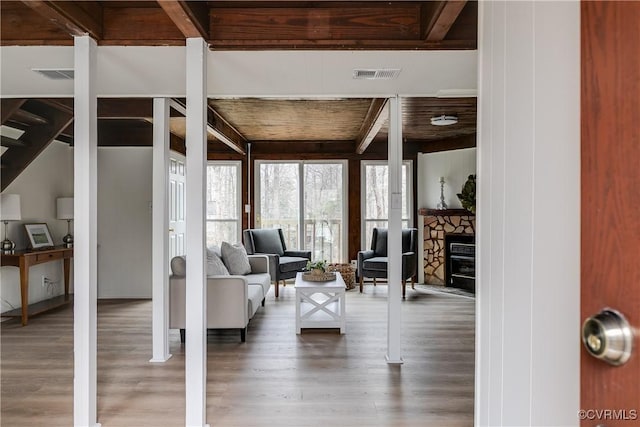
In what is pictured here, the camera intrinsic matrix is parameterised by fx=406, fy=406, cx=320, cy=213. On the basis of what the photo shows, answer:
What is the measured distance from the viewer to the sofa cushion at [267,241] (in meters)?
6.54

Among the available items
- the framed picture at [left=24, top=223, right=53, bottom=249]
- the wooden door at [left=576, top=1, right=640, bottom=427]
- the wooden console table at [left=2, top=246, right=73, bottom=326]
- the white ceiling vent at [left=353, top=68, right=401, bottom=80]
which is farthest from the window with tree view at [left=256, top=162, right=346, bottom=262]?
the wooden door at [left=576, top=1, right=640, bottom=427]

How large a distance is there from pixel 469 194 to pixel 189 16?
5.13 m

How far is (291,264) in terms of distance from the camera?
6.23 meters

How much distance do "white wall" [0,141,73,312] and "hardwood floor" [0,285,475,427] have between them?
0.61 m

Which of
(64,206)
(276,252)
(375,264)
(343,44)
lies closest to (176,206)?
(64,206)

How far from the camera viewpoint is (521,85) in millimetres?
1099

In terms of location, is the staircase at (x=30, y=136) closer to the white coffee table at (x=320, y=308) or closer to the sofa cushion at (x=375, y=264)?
the white coffee table at (x=320, y=308)

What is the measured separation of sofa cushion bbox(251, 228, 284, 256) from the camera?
6539 millimetres

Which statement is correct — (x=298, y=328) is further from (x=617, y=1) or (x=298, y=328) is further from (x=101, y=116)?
(x=617, y=1)

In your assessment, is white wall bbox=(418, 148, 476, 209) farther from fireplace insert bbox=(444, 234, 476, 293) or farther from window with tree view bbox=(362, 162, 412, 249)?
fireplace insert bbox=(444, 234, 476, 293)

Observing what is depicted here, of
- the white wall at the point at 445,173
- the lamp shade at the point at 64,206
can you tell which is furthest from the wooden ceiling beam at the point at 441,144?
the lamp shade at the point at 64,206

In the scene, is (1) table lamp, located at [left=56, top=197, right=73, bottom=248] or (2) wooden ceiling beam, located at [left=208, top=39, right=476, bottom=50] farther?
(1) table lamp, located at [left=56, top=197, right=73, bottom=248]

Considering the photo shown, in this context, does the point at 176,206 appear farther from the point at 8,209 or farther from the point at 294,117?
the point at 294,117

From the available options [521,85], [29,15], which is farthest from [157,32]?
[521,85]
